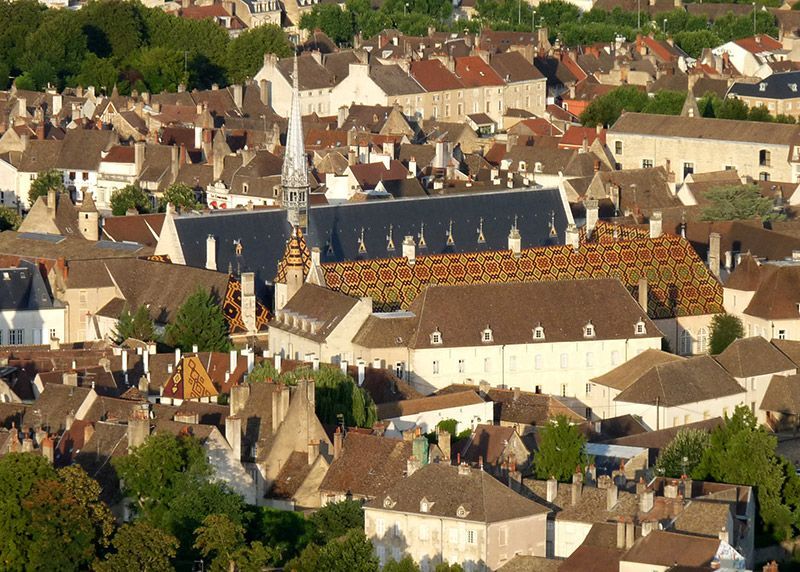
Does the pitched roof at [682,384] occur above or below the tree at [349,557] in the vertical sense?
above

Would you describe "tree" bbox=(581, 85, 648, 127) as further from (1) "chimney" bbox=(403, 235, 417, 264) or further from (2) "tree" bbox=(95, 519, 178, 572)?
(2) "tree" bbox=(95, 519, 178, 572)

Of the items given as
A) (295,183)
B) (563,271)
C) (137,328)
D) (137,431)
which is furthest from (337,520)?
(295,183)

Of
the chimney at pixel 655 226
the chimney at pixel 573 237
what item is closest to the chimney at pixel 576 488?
the chimney at pixel 573 237

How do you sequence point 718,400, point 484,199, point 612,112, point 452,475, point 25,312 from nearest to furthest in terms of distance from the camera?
point 452,475 < point 718,400 < point 25,312 < point 484,199 < point 612,112

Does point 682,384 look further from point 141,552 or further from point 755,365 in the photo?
point 141,552

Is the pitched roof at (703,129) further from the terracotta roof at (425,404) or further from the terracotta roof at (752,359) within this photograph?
the terracotta roof at (425,404)

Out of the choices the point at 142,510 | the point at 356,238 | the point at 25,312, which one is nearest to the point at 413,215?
the point at 356,238

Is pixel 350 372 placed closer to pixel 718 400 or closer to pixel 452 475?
pixel 718 400
